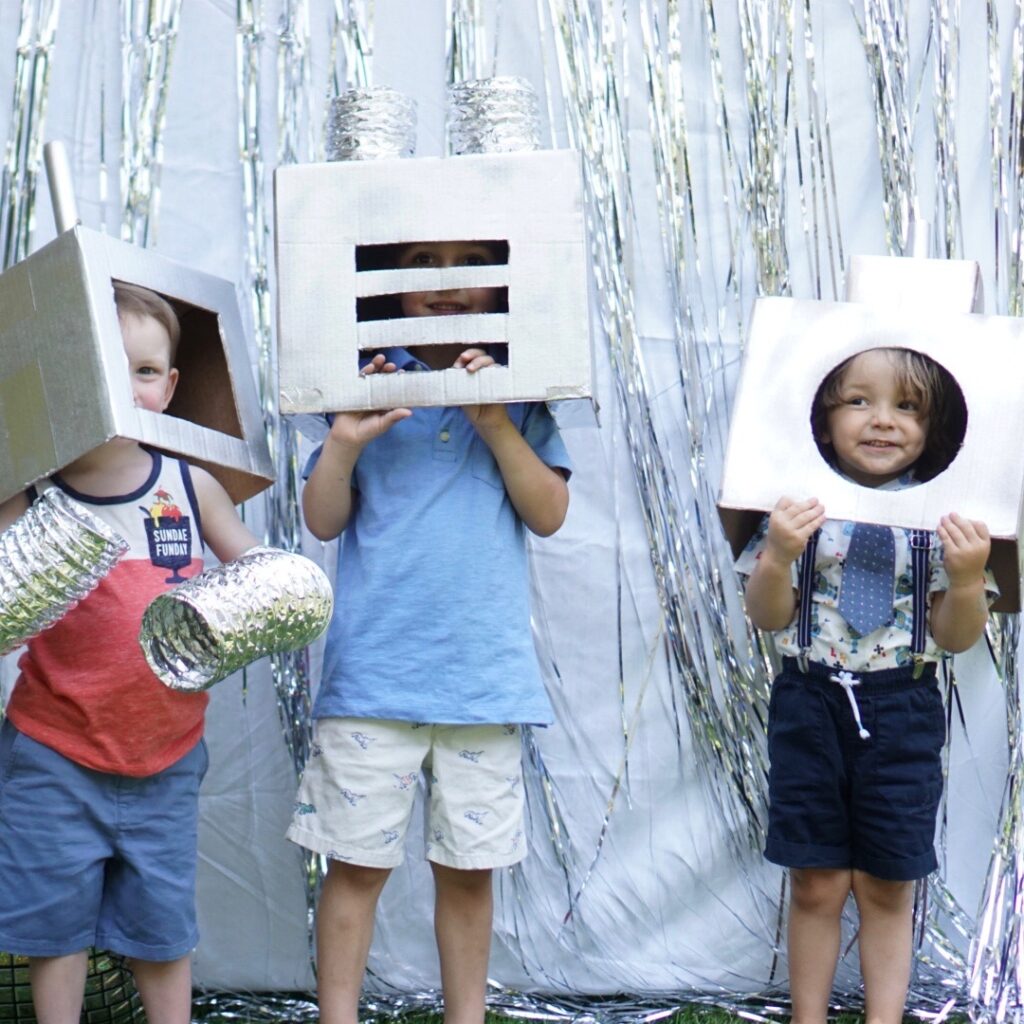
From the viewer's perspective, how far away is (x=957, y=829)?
1.94m

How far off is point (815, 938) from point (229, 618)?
81cm

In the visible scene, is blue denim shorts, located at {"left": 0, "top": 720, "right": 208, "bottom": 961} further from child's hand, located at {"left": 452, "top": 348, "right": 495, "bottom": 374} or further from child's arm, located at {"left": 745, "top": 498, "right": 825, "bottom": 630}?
child's arm, located at {"left": 745, "top": 498, "right": 825, "bottom": 630}

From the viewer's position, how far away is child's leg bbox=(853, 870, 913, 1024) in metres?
1.69

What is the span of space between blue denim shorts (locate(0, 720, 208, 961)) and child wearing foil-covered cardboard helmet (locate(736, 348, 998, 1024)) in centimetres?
68

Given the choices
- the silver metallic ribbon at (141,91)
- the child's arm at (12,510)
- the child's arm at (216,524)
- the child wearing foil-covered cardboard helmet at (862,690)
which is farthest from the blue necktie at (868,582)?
the silver metallic ribbon at (141,91)

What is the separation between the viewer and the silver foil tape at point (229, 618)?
1.37 meters

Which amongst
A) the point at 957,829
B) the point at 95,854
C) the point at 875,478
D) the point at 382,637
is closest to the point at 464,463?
the point at 382,637

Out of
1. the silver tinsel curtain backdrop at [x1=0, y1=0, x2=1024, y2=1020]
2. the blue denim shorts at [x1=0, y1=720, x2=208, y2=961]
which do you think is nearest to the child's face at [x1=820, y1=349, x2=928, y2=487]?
the silver tinsel curtain backdrop at [x1=0, y1=0, x2=1024, y2=1020]

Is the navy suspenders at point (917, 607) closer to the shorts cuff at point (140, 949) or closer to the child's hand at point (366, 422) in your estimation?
the child's hand at point (366, 422)

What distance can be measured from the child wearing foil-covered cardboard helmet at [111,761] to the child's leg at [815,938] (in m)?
0.70

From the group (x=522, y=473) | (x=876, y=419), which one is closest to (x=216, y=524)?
(x=522, y=473)

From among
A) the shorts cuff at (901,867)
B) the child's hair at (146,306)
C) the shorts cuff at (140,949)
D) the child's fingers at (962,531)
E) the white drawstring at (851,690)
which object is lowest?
the shorts cuff at (140,949)

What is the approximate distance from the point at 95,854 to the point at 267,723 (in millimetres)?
455

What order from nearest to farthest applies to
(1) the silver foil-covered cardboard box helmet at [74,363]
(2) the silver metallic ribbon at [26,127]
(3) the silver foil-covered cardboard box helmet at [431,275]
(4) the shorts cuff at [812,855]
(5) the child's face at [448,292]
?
(1) the silver foil-covered cardboard box helmet at [74,363]
(3) the silver foil-covered cardboard box helmet at [431,275]
(5) the child's face at [448,292]
(4) the shorts cuff at [812,855]
(2) the silver metallic ribbon at [26,127]
